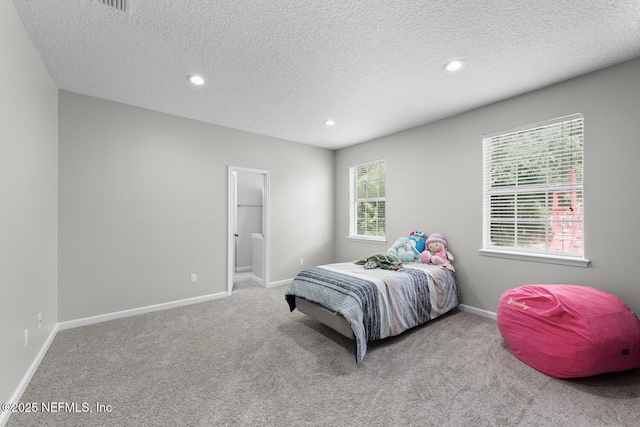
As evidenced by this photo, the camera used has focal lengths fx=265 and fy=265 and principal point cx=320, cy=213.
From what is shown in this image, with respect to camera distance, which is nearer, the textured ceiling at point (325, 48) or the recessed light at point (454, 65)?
the textured ceiling at point (325, 48)

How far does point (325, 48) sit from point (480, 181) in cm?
251

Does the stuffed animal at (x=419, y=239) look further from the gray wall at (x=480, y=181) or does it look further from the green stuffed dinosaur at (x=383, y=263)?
the green stuffed dinosaur at (x=383, y=263)

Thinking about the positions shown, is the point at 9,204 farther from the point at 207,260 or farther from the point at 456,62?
the point at 456,62

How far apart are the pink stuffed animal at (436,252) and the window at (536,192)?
44 cm

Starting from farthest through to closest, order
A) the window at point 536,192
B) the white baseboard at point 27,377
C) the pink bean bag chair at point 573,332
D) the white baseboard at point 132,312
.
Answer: the white baseboard at point 132,312
the window at point 536,192
the pink bean bag chair at point 573,332
the white baseboard at point 27,377

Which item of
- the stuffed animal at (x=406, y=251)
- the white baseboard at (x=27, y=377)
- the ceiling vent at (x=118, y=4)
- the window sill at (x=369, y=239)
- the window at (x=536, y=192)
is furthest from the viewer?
the window sill at (x=369, y=239)

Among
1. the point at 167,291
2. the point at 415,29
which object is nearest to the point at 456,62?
the point at 415,29

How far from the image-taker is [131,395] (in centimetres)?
187

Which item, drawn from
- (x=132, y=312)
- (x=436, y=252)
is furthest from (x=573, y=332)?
(x=132, y=312)

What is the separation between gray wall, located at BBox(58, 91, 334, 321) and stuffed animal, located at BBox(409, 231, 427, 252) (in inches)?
90.5

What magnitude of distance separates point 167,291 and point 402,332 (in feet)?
10.1

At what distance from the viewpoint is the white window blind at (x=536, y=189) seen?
2730mm

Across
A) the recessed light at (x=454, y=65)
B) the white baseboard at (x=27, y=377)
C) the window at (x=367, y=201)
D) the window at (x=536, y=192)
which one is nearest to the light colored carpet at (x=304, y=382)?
the white baseboard at (x=27, y=377)

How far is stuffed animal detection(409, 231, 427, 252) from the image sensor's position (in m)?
3.81
